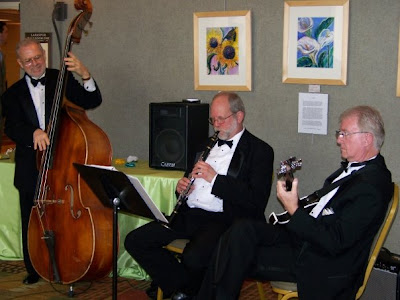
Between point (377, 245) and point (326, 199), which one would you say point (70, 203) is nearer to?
point (326, 199)

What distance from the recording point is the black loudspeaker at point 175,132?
13.3 ft

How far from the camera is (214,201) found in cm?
350

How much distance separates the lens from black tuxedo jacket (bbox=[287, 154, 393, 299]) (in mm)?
2656

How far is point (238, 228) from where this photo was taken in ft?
9.57

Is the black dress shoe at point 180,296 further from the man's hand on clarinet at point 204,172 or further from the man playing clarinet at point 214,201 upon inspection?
the man's hand on clarinet at point 204,172

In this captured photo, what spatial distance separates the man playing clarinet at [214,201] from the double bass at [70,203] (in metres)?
0.24

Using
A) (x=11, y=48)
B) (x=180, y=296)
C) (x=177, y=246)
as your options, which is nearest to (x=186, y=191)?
(x=177, y=246)

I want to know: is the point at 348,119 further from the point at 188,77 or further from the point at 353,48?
the point at 188,77

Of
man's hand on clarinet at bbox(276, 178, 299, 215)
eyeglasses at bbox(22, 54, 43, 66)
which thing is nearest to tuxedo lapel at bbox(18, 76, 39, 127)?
eyeglasses at bbox(22, 54, 43, 66)

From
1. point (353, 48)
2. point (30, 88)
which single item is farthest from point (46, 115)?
point (353, 48)

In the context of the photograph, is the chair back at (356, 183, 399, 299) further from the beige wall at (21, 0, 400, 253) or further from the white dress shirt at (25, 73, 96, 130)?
the white dress shirt at (25, 73, 96, 130)

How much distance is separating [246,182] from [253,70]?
1078 mm

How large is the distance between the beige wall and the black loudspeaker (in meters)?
0.39

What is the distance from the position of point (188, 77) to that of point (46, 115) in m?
1.07
